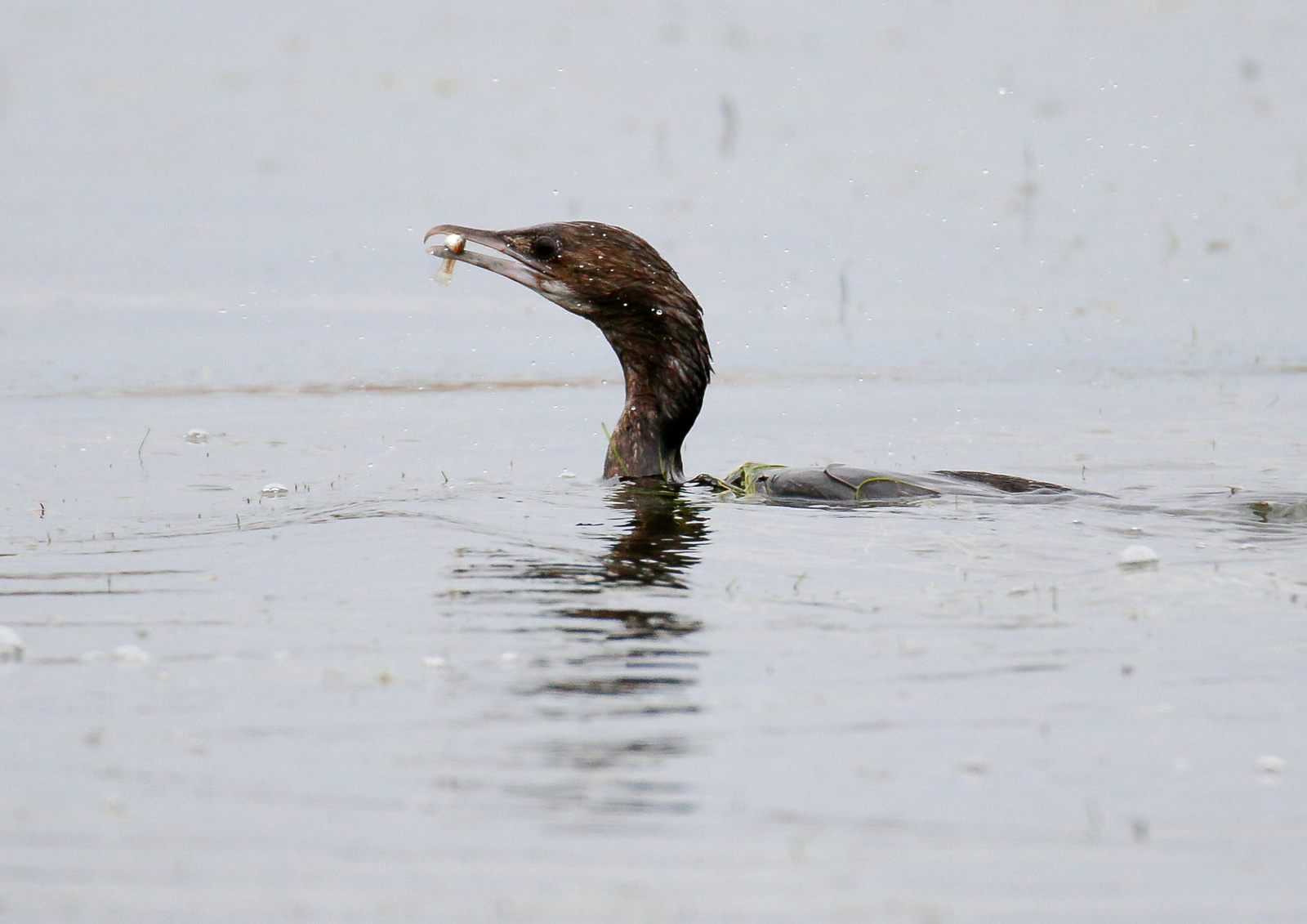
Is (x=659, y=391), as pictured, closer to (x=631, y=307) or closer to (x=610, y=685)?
(x=631, y=307)

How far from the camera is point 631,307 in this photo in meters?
8.16

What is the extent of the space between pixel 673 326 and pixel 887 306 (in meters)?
5.06

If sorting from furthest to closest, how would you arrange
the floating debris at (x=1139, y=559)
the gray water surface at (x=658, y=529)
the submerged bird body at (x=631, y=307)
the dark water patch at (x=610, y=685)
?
the submerged bird body at (x=631, y=307) → the floating debris at (x=1139, y=559) → the dark water patch at (x=610, y=685) → the gray water surface at (x=658, y=529)

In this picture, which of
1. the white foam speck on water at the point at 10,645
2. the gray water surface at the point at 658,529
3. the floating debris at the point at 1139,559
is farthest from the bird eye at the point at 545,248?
the white foam speck on water at the point at 10,645

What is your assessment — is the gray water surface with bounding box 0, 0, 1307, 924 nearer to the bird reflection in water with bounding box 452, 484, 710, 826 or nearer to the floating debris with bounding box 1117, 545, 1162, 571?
the bird reflection in water with bounding box 452, 484, 710, 826

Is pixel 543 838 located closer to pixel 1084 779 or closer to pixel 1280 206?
pixel 1084 779

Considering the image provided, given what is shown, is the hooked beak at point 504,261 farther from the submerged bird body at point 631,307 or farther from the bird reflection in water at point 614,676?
the bird reflection in water at point 614,676

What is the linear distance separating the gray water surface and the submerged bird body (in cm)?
52

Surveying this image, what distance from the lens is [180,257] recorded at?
1406 centimetres

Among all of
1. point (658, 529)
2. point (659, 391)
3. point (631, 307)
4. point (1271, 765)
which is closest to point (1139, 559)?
point (658, 529)

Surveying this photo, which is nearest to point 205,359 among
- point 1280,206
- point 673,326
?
point 673,326

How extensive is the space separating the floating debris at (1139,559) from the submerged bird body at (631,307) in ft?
7.37

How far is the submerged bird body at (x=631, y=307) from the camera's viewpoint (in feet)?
26.6

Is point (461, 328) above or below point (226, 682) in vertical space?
above
